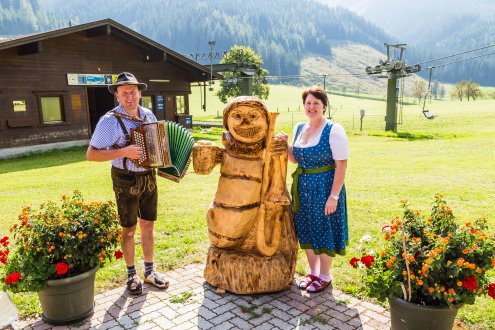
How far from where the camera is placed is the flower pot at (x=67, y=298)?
365 centimetres

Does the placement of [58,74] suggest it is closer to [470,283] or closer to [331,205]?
[331,205]

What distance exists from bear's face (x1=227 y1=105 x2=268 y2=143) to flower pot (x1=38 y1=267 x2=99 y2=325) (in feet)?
6.31

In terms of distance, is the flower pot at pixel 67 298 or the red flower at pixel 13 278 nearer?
the red flower at pixel 13 278

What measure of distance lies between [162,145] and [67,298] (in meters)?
1.65

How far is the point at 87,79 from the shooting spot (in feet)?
55.2

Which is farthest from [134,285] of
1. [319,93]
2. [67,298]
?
[319,93]

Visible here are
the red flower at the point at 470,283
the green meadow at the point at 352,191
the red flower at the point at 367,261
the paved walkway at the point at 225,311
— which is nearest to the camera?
the red flower at the point at 470,283

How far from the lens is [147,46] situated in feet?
59.6

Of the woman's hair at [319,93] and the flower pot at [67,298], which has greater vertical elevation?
the woman's hair at [319,93]

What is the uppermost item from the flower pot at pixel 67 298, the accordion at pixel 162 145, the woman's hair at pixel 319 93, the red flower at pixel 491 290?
the woman's hair at pixel 319 93

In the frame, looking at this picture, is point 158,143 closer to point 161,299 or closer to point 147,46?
point 161,299

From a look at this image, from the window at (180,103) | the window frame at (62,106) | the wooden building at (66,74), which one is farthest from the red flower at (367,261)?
the window at (180,103)

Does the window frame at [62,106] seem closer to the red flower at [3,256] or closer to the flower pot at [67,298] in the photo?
the red flower at [3,256]

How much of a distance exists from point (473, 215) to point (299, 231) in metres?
4.43
